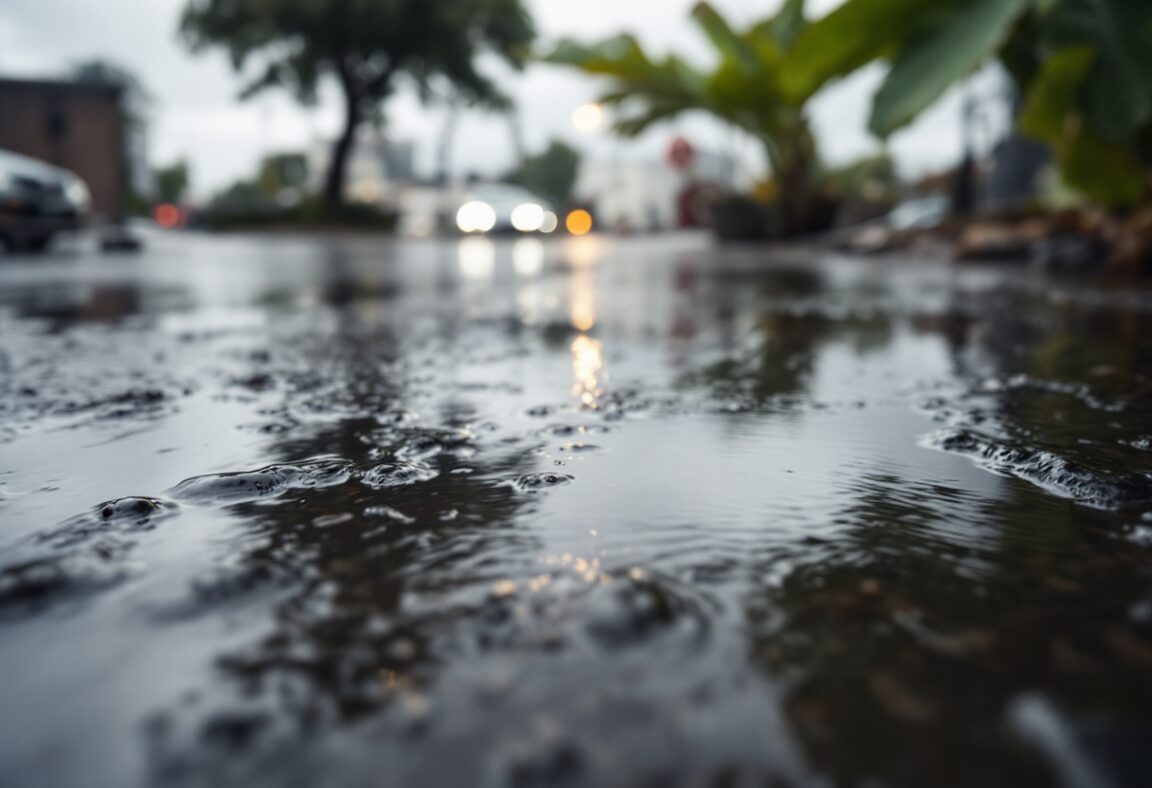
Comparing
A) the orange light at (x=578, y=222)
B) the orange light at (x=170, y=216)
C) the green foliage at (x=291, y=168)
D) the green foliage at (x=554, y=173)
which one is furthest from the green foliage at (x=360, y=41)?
the green foliage at (x=554, y=173)

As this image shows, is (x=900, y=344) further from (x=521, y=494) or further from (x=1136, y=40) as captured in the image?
(x=521, y=494)

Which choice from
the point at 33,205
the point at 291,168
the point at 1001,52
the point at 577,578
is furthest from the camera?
the point at 291,168

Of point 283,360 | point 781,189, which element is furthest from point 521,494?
point 781,189

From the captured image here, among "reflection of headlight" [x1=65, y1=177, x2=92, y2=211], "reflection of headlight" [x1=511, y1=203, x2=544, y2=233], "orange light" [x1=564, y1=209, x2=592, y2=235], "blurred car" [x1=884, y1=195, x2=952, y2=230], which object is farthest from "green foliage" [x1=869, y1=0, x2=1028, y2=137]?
"orange light" [x1=564, y1=209, x2=592, y2=235]

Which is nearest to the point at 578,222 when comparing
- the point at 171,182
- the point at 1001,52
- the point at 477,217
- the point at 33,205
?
the point at 477,217

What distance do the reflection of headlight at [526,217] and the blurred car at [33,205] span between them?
8.11 m

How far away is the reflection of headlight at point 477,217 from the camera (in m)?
16.2

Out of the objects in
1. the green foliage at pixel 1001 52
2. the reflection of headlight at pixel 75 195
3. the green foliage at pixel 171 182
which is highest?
the green foliage at pixel 171 182

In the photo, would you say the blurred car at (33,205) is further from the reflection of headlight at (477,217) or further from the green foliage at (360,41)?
the green foliage at (360,41)

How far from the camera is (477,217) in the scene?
653 inches

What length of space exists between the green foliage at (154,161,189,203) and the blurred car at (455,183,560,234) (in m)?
66.0

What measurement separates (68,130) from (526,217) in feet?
41.3

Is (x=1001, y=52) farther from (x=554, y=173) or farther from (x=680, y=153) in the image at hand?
(x=554, y=173)

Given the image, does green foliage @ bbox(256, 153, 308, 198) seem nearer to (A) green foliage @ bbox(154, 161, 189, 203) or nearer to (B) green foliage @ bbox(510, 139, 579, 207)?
(A) green foliage @ bbox(154, 161, 189, 203)
